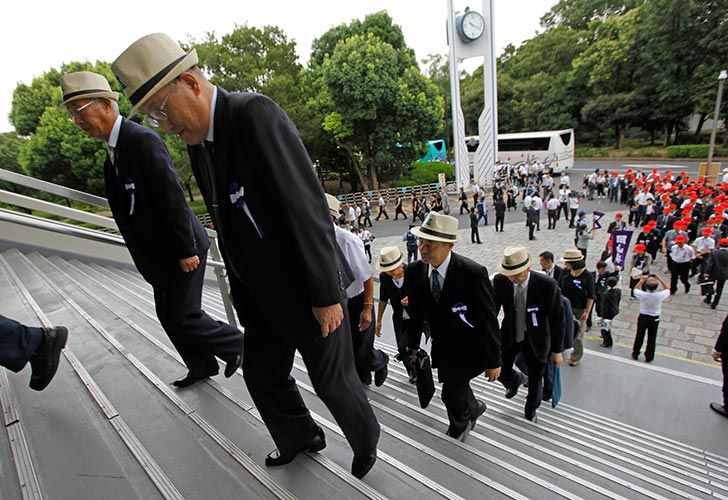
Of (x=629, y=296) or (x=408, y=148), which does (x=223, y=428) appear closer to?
(x=629, y=296)

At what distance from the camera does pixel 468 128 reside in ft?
144

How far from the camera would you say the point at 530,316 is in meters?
3.53

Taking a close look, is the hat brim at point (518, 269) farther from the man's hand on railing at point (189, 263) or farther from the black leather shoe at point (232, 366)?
the man's hand on railing at point (189, 263)

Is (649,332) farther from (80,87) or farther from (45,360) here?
(80,87)

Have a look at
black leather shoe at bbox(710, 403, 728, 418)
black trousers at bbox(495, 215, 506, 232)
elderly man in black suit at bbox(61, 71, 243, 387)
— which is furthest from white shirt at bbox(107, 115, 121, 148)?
black trousers at bbox(495, 215, 506, 232)

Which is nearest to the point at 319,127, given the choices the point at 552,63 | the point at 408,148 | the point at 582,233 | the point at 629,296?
the point at 408,148

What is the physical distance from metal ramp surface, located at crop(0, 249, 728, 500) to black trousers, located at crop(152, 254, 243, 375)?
6.6 inches

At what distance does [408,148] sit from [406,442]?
2172 centimetres

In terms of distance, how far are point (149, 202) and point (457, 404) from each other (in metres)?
2.38

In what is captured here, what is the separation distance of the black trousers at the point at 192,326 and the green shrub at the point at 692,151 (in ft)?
115

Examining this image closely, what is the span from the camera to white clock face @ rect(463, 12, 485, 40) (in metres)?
21.3

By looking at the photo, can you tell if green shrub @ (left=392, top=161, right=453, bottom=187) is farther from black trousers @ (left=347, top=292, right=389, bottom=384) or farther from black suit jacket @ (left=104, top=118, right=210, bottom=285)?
black suit jacket @ (left=104, top=118, right=210, bottom=285)

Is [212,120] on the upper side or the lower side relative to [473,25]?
lower

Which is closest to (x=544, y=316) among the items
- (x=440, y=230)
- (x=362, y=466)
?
(x=440, y=230)
